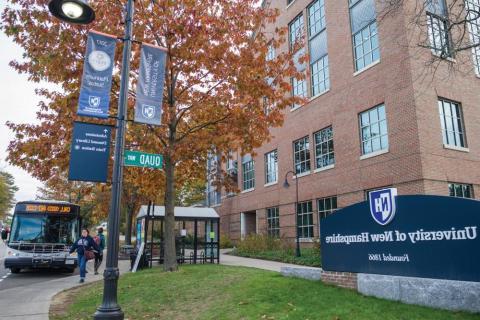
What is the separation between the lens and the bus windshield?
17.1 meters

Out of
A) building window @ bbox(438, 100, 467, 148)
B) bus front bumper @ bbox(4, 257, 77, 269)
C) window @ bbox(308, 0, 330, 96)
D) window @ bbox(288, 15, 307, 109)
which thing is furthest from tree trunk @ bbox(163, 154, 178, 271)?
window @ bbox(288, 15, 307, 109)

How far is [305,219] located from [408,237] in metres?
16.5

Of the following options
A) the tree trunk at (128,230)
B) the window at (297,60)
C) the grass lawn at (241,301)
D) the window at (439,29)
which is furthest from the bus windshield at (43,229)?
the window at (439,29)

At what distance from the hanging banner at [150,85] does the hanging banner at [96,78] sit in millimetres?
778

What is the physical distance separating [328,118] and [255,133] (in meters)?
8.88

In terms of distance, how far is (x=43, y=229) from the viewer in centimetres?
1741

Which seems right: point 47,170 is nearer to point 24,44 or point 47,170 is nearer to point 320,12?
point 24,44

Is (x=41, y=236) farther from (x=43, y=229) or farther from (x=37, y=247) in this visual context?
(x=37, y=247)

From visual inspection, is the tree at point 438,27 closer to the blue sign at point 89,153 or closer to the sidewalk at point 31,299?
the blue sign at point 89,153

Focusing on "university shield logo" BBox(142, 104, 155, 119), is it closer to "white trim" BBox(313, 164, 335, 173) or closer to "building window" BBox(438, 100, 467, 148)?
"building window" BBox(438, 100, 467, 148)

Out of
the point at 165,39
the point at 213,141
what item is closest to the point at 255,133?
the point at 213,141

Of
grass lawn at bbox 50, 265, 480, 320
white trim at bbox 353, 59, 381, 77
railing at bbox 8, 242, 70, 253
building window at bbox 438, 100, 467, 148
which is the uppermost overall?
white trim at bbox 353, 59, 381, 77

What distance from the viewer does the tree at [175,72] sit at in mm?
12633

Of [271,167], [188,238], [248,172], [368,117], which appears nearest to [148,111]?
[188,238]
